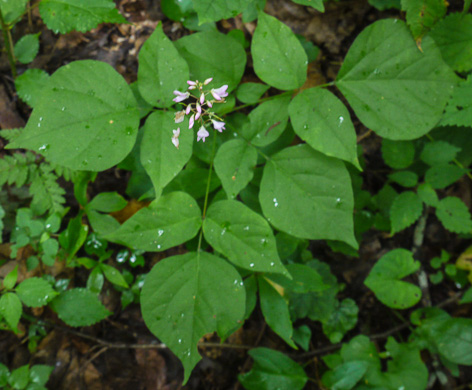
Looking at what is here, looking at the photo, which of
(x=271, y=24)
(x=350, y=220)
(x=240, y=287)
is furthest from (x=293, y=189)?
(x=271, y=24)

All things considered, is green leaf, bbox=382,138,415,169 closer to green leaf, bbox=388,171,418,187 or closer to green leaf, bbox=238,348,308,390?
green leaf, bbox=388,171,418,187

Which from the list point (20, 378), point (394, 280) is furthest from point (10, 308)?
point (394, 280)

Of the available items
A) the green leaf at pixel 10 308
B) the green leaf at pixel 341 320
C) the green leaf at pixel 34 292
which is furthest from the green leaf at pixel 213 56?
the green leaf at pixel 341 320

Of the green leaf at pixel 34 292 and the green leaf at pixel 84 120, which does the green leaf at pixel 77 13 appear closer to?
the green leaf at pixel 84 120

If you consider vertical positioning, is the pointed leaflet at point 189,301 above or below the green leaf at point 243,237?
below

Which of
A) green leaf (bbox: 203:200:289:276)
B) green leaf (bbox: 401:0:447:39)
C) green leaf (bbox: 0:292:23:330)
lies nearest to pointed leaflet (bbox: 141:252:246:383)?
green leaf (bbox: 203:200:289:276)
